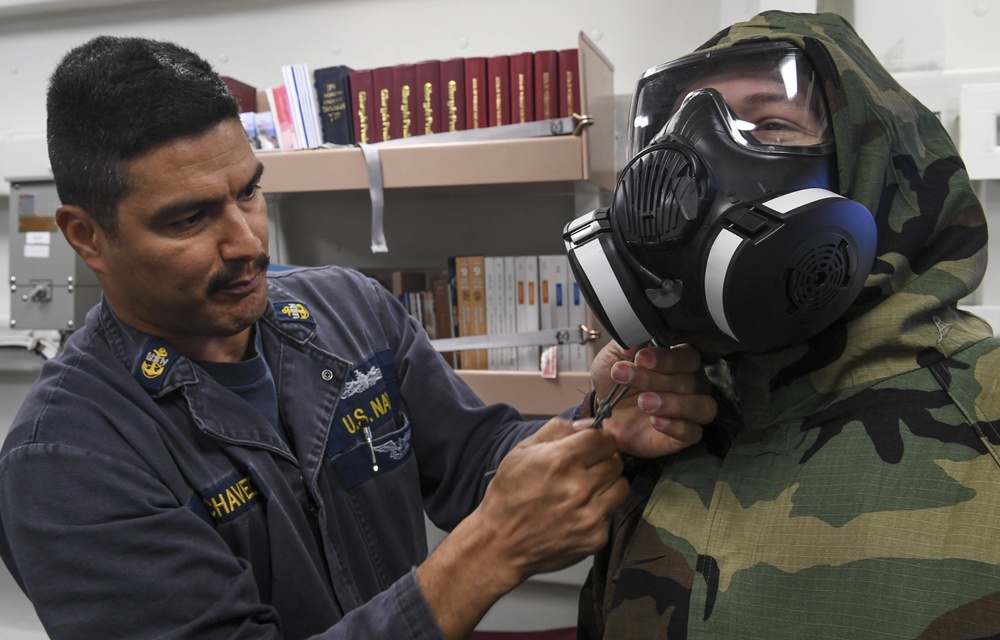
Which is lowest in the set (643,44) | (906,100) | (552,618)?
(552,618)

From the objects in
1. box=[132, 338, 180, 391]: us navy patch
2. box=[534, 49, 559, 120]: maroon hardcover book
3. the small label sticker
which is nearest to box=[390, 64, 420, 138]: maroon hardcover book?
box=[534, 49, 559, 120]: maroon hardcover book

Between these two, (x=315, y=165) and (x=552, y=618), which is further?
(x=552, y=618)

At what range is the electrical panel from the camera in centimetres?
245

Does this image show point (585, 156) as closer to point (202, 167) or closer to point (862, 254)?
point (202, 167)

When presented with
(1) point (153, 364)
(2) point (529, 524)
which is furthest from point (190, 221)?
(2) point (529, 524)

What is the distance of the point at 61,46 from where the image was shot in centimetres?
289

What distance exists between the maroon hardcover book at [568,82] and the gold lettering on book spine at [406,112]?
421mm

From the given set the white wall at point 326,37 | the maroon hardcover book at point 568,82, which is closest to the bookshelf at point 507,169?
the maroon hardcover book at point 568,82

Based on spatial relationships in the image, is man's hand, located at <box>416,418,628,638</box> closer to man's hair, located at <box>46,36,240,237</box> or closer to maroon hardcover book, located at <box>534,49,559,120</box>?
man's hair, located at <box>46,36,240,237</box>

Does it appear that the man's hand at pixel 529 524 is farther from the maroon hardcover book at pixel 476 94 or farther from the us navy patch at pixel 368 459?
the maroon hardcover book at pixel 476 94

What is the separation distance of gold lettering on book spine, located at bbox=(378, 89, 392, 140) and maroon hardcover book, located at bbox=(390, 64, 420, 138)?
26 millimetres

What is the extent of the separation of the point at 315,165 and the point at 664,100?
135 centimetres

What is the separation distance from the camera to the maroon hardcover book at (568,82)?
197 cm

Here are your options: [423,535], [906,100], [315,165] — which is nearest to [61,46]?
[315,165]
